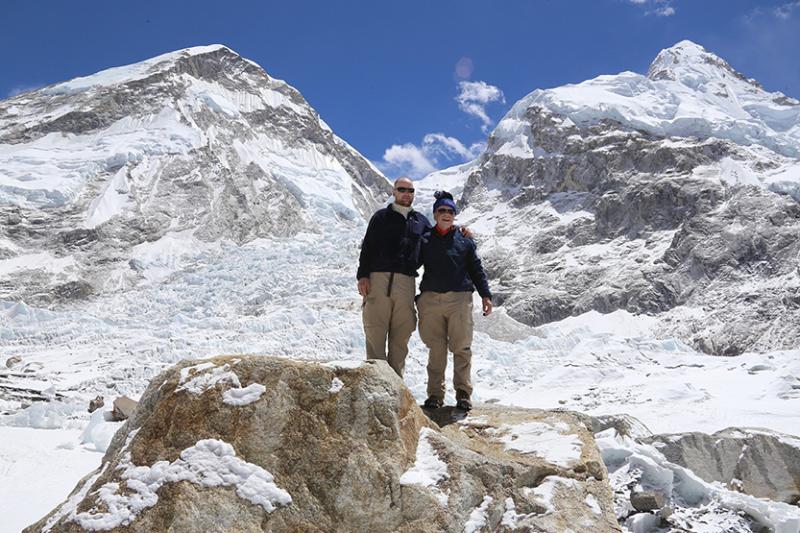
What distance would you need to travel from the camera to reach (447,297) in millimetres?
5906

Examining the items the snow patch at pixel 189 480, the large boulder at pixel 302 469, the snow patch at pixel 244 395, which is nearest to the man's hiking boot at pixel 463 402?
the large boulder at pixel 302 469

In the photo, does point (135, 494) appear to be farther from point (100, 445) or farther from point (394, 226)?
point (100, 445)

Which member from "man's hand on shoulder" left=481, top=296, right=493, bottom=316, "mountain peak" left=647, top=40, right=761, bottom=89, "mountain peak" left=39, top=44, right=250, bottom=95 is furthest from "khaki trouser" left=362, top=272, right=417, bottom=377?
"mountain peak" left=647, top=40, right=761, bottom=89

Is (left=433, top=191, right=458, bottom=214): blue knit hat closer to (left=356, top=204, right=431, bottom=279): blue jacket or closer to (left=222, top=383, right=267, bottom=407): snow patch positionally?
(left=356, top=204, right=431, bottom=279): blue jacket

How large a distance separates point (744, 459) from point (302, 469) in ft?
25.3

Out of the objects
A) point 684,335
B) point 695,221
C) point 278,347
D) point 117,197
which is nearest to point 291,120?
point 117,197

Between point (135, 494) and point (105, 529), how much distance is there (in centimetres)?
22

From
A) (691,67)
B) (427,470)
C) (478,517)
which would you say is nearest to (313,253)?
(427,470)

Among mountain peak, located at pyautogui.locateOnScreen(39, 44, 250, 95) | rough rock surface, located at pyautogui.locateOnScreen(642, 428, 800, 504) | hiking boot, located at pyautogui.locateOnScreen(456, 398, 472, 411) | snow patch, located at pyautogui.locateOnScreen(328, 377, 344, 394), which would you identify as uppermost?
mountain peak, located at pyautogui.locateOnScreen(39, 44, 250, 95)

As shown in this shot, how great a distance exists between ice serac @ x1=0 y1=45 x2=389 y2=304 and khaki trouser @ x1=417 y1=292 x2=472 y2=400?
225ft

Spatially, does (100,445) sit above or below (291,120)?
below

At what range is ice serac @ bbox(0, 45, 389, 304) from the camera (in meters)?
73.4

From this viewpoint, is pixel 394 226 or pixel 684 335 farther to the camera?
pixel 684 335

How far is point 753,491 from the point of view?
29.3 feet
